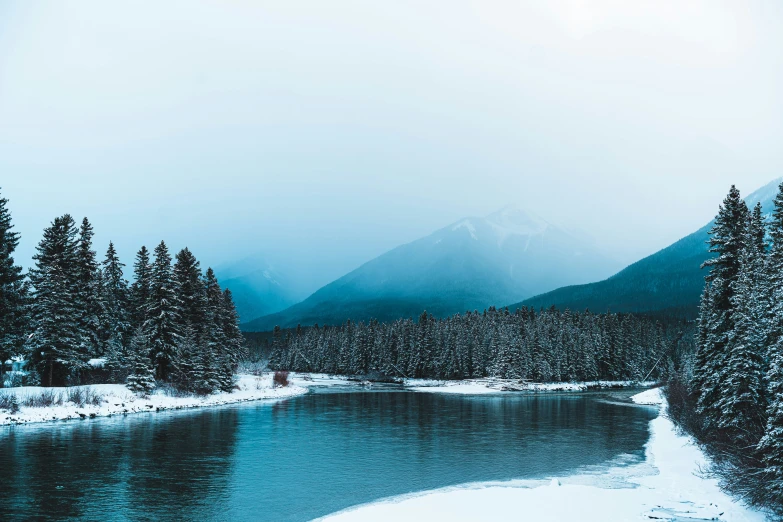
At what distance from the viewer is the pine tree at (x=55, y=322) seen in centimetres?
5241

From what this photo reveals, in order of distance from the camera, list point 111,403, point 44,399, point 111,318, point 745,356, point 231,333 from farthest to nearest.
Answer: point 231,333 < point 111,318 < point 111,403 < point 44,399 < point 745,356

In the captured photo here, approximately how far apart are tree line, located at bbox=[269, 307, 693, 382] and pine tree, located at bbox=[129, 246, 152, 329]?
73941 millimetres

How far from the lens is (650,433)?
44.9 metres

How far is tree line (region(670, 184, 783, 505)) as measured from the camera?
63.5 ft

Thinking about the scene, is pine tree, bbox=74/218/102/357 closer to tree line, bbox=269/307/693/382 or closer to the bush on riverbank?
the bush on riverbank

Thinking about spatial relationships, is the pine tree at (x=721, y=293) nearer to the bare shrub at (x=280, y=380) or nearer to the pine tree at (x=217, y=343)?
the pine tree at (x=217, y=343)

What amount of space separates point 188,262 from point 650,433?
6166 cm

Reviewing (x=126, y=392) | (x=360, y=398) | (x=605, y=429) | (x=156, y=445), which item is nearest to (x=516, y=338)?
(x=360, y=398)

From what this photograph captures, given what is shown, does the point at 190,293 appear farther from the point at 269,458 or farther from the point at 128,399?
the point at 269,458

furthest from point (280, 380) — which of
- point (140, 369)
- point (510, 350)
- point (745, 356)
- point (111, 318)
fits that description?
point (745, 356)

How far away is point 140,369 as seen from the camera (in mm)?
57594

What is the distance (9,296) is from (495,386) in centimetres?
8498

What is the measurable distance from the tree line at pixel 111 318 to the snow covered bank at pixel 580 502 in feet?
148

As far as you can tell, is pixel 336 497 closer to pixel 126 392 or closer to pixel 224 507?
pixel 224 507
